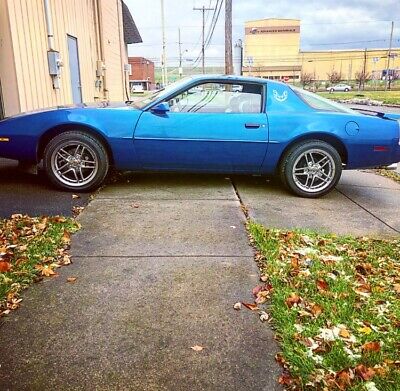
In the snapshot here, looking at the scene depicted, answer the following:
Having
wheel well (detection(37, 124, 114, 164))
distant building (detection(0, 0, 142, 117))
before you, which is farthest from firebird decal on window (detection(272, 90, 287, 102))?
distant building (detection(0, 0, 142, 117))

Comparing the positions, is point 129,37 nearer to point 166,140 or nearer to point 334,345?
point 166,140

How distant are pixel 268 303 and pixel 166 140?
9.06ft

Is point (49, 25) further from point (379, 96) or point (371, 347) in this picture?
point (379, 96)

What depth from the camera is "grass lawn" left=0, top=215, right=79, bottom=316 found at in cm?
274

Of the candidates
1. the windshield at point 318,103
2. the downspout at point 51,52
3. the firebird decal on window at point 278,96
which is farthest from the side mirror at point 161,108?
the downspout at point 51,52

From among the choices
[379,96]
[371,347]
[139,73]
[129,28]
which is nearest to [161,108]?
[371,347]

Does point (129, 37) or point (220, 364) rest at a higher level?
point (129, 37)

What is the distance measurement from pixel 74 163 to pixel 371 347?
381 cm

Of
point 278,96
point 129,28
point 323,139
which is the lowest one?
point 323,139

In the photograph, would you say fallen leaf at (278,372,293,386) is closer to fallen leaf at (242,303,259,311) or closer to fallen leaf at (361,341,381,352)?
fallen leaf at (361,341,381,352)

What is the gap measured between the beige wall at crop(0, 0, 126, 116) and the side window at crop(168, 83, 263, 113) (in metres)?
3.37

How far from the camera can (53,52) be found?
806cm

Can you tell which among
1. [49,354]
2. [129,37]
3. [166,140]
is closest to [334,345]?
[49,354]

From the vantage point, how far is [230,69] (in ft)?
60.1
